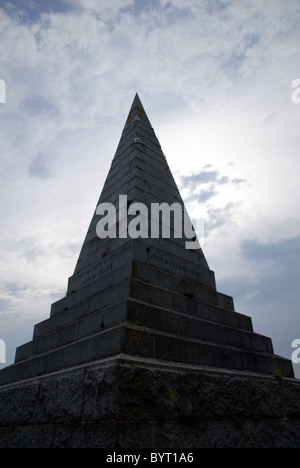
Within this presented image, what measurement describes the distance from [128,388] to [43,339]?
10.1 feet

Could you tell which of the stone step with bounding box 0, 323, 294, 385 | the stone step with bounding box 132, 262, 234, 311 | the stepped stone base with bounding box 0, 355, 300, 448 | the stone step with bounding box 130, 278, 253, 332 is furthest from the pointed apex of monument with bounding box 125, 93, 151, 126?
the stepped stone base with bounding box 0, 355, 300, 448

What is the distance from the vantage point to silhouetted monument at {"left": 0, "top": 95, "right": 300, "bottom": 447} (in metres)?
3.44

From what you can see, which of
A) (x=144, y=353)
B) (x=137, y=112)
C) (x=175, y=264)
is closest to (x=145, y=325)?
(x=144, y=353)

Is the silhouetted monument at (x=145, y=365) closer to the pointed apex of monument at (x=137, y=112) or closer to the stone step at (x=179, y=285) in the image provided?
the stone step at (x=179, y=285)

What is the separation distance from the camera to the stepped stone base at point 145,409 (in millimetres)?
3289

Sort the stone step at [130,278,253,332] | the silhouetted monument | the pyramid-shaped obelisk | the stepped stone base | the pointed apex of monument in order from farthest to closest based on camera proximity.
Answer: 1. the pointed apex of monument
2. the stone step at [130,278,253,332]
3. the pyramid-shaped obelisk
4. the silhouetted monument
5. the stepped stone base

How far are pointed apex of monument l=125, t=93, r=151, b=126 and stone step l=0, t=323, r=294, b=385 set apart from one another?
768cm

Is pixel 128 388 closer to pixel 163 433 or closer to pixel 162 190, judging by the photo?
pixel 163 433

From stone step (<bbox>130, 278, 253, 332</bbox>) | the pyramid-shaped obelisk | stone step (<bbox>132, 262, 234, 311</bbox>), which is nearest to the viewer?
the pyramid-shaped obelisk

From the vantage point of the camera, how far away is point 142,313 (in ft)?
14.8

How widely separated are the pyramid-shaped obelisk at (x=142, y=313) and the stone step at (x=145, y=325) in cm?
1

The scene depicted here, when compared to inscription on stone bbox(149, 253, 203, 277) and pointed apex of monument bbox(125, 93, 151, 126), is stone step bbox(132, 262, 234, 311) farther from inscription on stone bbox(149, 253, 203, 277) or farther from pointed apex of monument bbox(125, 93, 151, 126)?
pointed apex of monument bbox(125, 93, 151, 126)

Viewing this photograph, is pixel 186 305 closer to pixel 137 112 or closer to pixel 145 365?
pixel 145 365
